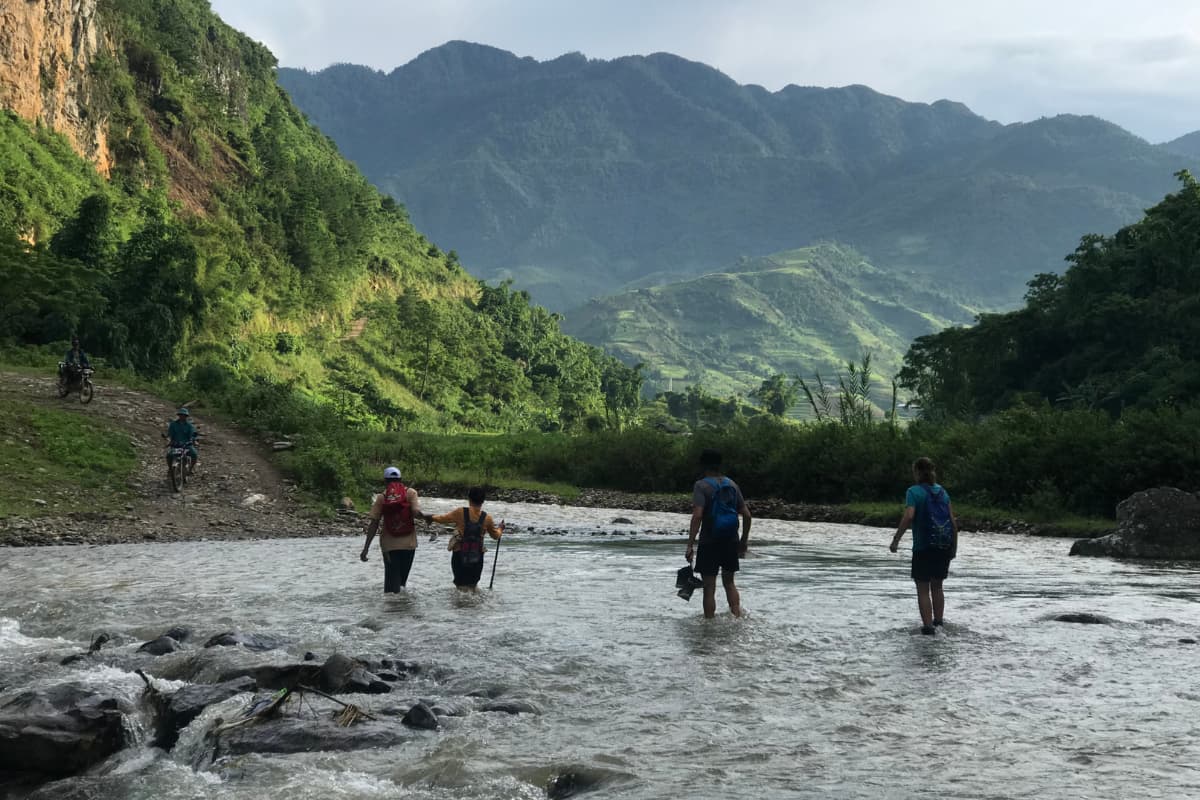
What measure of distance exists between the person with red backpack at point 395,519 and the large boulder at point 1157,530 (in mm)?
18449

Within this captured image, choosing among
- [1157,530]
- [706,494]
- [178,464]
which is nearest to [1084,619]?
[706,494]

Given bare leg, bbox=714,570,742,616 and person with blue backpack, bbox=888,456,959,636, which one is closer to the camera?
person with blue backpack, bbox=888,456,959,636

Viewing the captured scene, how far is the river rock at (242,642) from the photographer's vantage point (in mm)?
13281

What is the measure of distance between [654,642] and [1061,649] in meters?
5.14

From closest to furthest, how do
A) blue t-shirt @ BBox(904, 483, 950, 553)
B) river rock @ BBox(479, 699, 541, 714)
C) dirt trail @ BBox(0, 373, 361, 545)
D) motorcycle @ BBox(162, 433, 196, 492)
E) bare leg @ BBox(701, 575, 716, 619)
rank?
river rock @ BBox(479, 699, 541, 714), blue t-shirt @ BBox(904, 483, 950, 553), bare leg @ BBox(701, 575, 716, 619), dirt trail @ BBox(0, 373, 361, 545), motorcycle @ BBox(162, 433, 196, 492)

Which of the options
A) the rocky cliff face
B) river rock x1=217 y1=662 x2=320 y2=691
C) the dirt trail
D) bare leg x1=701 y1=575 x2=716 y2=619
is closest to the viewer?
river rock x1=217 y1=662 x2=320 y2=691

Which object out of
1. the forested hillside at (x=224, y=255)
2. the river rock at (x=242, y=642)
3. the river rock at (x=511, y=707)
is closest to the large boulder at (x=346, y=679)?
the river rock at (x=511, y=707)

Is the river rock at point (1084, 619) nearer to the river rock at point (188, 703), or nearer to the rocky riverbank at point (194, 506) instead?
the river rock at point (188, 703)

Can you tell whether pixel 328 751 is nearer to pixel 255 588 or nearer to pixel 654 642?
pixel 654 642

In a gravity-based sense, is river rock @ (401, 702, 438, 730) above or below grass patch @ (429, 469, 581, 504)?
below

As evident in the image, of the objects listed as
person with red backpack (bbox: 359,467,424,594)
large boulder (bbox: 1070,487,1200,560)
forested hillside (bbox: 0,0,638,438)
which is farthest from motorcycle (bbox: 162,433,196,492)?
large boulder (bbox: 1070,487,1200,560)

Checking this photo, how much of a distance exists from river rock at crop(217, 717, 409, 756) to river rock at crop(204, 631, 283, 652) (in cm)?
346

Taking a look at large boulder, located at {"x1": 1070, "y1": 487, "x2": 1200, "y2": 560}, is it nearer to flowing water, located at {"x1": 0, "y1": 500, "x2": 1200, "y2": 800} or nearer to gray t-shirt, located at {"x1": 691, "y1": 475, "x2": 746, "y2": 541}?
flowing water, located at {"x1": 0, "y1": 500, "x2": 1200, "y2": 800}

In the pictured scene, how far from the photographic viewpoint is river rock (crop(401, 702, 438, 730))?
33.7 feet
